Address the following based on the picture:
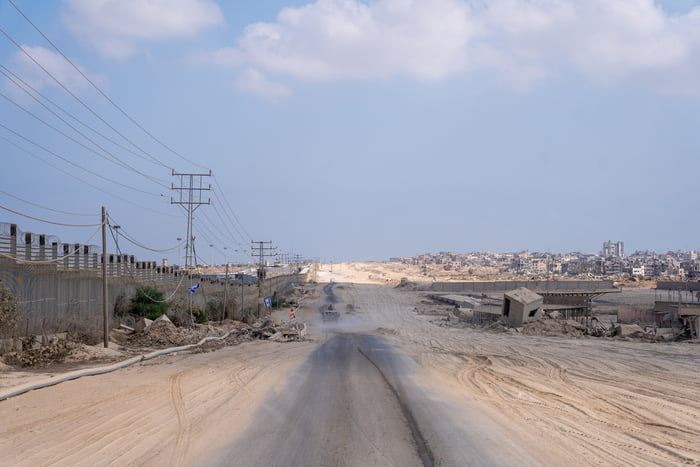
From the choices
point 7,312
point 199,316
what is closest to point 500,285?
point 199,316

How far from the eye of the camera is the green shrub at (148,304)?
37562mm

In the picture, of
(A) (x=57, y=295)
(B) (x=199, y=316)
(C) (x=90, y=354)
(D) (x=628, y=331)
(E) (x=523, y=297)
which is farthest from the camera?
(B) (x=199, y=316)

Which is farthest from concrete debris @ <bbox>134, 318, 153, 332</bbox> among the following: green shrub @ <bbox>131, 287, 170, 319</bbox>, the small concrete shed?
the small concrete shed

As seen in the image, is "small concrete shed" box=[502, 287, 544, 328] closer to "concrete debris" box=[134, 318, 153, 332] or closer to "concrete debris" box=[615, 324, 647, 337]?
"concrete debris" box=[615, 324, 647, 337]

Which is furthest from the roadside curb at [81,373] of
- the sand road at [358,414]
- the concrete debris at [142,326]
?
the concrete debris at [142,326]

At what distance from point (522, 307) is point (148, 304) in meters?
26.0

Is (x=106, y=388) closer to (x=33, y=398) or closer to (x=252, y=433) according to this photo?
(x=33, y=398)

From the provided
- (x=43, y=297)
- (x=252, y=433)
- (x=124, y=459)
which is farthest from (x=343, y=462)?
(x=43, y=297)

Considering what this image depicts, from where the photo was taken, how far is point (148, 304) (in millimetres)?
38188

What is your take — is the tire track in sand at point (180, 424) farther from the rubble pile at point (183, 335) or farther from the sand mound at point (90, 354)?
A: the rubble pile at point (183, 335)

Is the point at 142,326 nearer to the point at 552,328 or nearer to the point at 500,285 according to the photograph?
the point at 552,328

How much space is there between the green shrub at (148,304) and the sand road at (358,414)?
56.3 ft

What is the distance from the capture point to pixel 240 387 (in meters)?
14.8

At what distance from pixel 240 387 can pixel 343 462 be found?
6946mm
